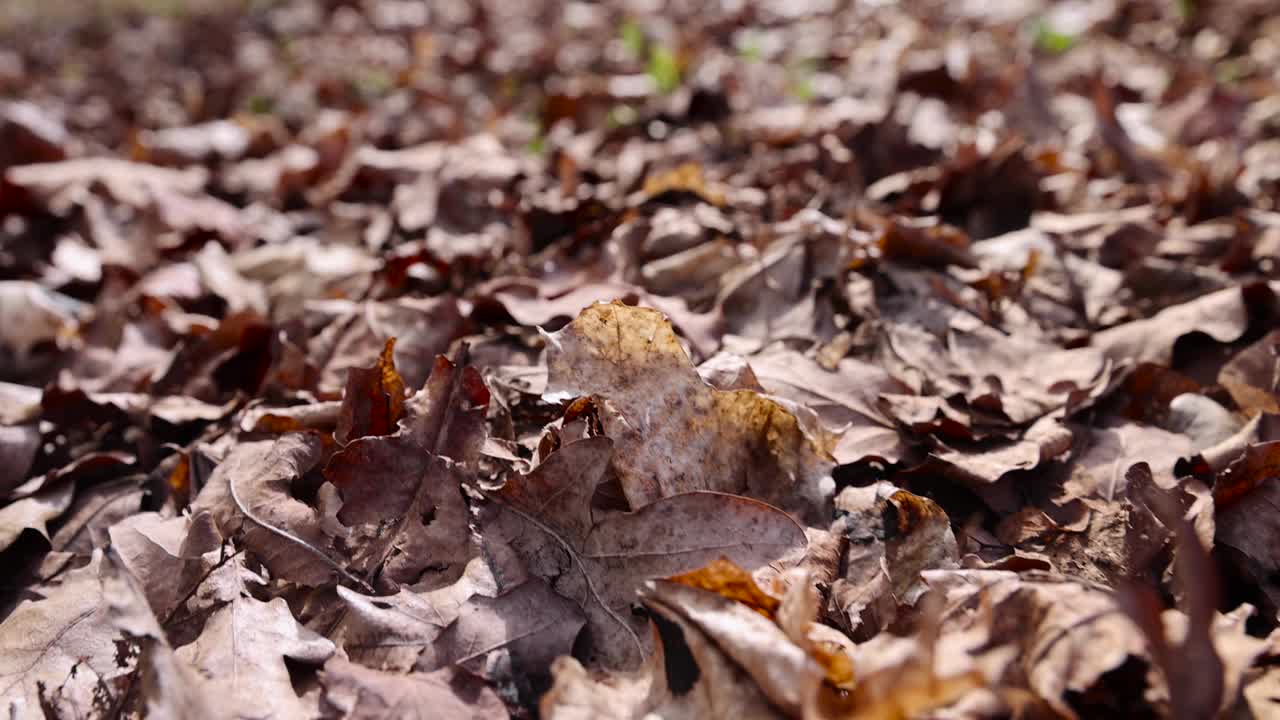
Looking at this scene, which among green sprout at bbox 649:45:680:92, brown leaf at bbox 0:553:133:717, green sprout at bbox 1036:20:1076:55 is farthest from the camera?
green sprout at bbox 1036:20:1076:55

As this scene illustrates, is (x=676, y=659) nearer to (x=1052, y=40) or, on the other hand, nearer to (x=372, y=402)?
(x=372, y=402)

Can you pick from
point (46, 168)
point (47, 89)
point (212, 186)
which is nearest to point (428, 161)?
point (212, 186)

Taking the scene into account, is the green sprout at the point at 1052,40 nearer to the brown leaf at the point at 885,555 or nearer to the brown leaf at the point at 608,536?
the brown leaf at the point at 885,555

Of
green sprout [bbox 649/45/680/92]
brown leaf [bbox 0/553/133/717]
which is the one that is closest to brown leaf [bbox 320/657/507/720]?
brown leaf [bbox 0/553/133/717]

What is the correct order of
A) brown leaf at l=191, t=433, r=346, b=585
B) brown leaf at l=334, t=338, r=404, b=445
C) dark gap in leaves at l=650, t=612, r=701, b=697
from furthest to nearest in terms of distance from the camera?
1. brown leaf at l=334, t=338, r=404, b=445
2. brown leaf at l=191, t=433, r=346, b=585
3. dark gap in leaves at l=650, t=612, r=701, b=697

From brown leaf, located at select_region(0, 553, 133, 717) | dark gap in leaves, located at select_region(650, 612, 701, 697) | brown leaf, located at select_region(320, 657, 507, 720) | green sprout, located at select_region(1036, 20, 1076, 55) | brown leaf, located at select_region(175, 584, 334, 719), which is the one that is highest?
dark gap in leaves, located at select_region(650, 612, 701, 697)

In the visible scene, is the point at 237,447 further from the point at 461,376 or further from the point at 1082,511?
the point at 1082,511

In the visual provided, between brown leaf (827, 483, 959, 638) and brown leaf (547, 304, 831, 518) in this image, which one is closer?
brown leaf (827, 483, 959, 638)

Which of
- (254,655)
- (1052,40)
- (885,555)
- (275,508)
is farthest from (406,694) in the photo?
(1052,40)

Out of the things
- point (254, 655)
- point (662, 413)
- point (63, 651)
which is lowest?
point (63, 651)

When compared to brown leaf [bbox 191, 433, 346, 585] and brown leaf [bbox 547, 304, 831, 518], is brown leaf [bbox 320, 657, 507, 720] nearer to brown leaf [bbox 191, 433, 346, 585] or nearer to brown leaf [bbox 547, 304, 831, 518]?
brown leaf [bbox 191, 433, 346, 585]
